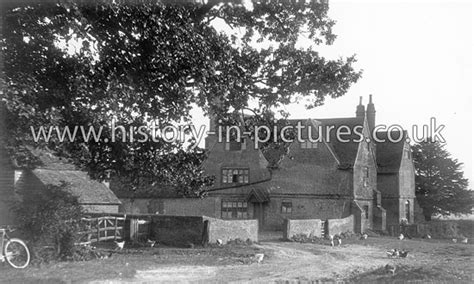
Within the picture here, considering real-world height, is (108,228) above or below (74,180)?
below

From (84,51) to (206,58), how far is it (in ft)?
11.8

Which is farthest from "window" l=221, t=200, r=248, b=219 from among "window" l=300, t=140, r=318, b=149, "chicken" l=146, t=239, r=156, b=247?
"chicken" l=146, t=239, r=156, b=247

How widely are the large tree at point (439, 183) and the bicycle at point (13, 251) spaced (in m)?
49.9

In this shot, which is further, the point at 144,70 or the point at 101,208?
the point at 101,208

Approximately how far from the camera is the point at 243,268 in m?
18.8

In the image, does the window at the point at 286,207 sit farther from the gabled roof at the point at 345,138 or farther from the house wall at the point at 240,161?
the gabled roof at the point at 345,138

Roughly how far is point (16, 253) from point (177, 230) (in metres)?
11.5

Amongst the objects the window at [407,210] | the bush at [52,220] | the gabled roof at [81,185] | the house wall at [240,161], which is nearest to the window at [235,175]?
the house wall at [240,161]

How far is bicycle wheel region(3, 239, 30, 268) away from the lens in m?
15.7

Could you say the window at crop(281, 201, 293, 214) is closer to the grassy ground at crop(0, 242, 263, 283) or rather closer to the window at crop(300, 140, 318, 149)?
the window at crop(300, 140, 318, 149)

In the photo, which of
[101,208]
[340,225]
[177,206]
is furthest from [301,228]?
[177,206]

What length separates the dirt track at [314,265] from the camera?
1652 centimetres

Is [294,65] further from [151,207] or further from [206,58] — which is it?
[151,207]

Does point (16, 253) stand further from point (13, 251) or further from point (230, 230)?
point (230, 230)
